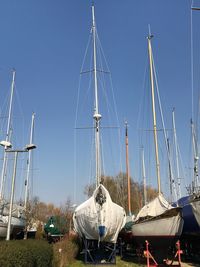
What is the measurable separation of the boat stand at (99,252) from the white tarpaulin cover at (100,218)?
2.27 feet

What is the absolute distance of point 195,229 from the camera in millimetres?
19406

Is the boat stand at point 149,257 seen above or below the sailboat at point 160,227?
below

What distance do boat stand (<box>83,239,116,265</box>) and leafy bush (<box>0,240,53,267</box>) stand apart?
19.1ft

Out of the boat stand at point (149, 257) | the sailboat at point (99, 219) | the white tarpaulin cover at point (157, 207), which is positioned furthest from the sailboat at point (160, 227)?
the sailboat at point (99, 219)

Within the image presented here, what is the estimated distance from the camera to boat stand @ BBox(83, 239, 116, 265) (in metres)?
18.6

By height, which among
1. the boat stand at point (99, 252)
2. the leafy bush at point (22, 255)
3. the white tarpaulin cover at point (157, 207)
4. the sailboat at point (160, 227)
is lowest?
the boat stand at point (99, 252)

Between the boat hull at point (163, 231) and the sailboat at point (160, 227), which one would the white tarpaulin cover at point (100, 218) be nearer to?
the sailboat at point (160, 227)

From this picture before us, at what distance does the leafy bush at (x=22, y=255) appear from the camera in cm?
892

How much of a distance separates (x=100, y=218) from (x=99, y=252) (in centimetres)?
265

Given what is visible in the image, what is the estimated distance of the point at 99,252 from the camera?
19172 mm

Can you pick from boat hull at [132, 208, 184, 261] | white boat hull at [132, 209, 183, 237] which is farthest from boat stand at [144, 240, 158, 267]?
white boat hull at [132, 209, 183, 237]

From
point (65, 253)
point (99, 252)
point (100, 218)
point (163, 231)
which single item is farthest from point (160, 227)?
point (65, 253)

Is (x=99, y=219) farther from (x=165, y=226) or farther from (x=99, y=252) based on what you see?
(x=165, y=226)

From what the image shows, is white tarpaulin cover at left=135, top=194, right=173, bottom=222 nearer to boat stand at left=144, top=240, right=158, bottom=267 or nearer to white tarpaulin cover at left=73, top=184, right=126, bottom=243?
white tarpaulin cover at left=73, top=184, right=126, bottom=243
